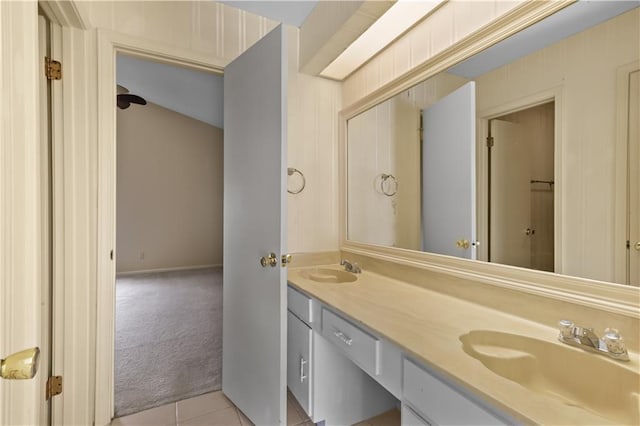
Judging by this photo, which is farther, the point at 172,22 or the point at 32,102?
the point at 172,22

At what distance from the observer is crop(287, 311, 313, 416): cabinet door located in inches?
59.6

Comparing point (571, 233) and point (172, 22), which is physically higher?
point (172, 22)

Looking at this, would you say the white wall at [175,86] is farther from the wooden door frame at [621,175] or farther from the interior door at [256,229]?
the wooden door frame at [621,175]

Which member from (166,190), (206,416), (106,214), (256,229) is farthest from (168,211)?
(256,229)

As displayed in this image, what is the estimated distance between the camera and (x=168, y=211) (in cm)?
566

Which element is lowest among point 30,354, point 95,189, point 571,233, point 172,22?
point 30,354

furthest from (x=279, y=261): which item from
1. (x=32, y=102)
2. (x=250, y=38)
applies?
(x=250, y=38)

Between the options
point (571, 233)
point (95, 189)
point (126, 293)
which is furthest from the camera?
point (126, 293)

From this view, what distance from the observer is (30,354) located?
0.50 m

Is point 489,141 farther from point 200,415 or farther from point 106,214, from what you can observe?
point 200,415

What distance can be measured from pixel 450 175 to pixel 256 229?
101 centimetres

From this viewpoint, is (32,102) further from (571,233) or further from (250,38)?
(250,38)

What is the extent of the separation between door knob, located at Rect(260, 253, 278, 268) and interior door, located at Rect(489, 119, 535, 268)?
3.05ft

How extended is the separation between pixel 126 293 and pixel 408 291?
418 centimetres
